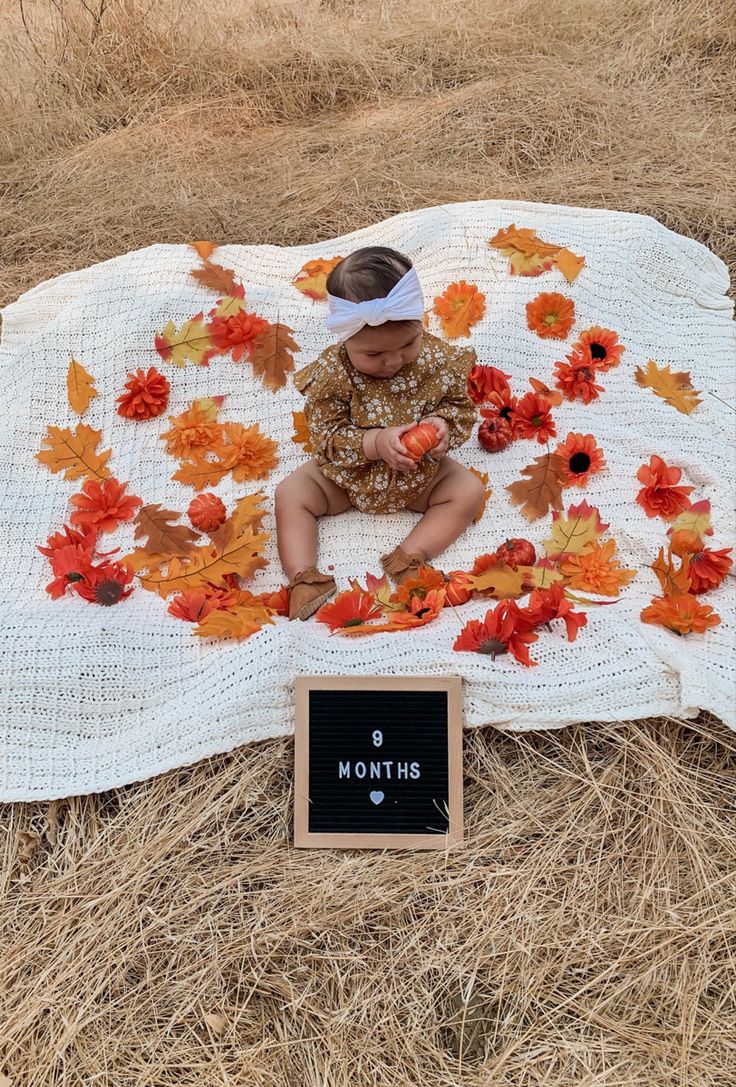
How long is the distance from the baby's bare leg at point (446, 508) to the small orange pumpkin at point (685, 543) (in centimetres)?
53

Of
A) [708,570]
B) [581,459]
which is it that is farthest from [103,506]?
[708,570]

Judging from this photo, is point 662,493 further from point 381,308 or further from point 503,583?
→ point 381,308

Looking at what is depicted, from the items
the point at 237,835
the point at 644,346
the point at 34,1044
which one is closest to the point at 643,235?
the point at 644,346

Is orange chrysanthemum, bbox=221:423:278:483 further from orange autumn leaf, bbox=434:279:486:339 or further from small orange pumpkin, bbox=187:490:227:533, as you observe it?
orange autumn leaf, bbox=434:279:486:339

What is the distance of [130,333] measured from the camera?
115 inches

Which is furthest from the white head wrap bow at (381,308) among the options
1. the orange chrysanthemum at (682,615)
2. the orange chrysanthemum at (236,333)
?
the orange chrysanthemum at (682,615)

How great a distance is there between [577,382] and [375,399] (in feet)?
2.49

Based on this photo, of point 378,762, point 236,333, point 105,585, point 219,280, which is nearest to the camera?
point 378,762

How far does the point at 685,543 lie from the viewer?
2.33m

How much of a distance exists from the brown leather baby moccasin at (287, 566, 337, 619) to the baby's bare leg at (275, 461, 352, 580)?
0.14 ft

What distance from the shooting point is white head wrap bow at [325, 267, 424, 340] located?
6.90 ft

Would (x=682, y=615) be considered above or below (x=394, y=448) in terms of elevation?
below

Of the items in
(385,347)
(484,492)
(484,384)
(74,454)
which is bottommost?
(484,492)

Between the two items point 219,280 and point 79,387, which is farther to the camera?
point 219,280
